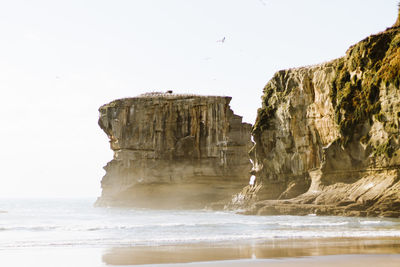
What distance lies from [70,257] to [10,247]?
406 cm

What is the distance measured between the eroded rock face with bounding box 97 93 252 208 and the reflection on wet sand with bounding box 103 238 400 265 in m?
48.1

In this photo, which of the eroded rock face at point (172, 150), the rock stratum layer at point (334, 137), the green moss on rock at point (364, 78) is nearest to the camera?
the rock stratum layer at point (334, 137)

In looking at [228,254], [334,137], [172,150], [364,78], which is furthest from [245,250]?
[172,150]

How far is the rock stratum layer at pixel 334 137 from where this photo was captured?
107 ft

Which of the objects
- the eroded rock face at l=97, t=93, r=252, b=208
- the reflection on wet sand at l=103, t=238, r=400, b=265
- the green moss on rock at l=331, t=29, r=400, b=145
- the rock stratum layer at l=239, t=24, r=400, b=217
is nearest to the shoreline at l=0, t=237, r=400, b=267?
the reflection on wet sand at l=103, t=238, r=400, b=265

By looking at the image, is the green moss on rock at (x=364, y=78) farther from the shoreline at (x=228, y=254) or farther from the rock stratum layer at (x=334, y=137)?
the shoreline at (x=228, y=254)

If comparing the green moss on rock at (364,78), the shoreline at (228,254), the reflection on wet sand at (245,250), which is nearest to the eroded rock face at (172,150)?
the green moss on rock at (364,78)

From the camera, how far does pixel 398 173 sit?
3138 centimetres

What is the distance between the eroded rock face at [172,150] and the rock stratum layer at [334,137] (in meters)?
18.9

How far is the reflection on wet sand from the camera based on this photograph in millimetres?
16078

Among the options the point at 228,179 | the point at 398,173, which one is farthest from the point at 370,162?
the point at 228,179

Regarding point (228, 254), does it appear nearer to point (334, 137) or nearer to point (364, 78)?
point (364, 78)

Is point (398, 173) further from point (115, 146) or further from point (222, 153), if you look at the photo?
point (115, 146)

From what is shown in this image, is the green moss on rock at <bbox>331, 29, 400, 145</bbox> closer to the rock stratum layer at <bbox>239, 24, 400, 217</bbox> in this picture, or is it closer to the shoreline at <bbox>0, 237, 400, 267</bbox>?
the rock stratum layer at <bbox>239, 24, 400, 217</bbox>
